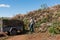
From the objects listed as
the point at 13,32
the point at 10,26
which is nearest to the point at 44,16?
the point at 13,32

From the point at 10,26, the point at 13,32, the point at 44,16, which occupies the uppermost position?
the point at 44,16

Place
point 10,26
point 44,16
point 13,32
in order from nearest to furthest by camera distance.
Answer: point 10,26 → point 13,32 → point 44,16

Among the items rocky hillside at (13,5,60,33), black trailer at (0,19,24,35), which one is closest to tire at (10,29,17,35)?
black trailer at (0,19,24,35)

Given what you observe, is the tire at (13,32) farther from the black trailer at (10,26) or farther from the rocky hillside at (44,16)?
the rocky hillside at (44,16)

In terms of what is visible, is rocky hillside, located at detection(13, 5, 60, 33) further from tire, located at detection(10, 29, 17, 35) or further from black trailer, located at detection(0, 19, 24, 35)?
tire, located at detection(10, 29, 17, 35)

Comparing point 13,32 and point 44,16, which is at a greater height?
point 44,16

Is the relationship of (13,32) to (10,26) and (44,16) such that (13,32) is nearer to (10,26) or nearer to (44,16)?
(10,26)

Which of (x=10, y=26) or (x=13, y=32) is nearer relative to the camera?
(x=10, y=26)

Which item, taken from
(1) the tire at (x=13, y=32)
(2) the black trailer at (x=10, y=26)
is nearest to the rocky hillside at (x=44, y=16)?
(2) the black trailer at (x=10, y=26)

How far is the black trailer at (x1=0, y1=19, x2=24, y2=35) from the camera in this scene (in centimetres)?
1784

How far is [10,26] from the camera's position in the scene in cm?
1834

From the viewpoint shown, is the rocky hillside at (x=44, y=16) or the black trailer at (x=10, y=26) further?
the rocky hillside at (x=44, y=16)

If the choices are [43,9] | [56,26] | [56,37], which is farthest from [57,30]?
[43,9]

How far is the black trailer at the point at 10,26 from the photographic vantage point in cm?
1784
